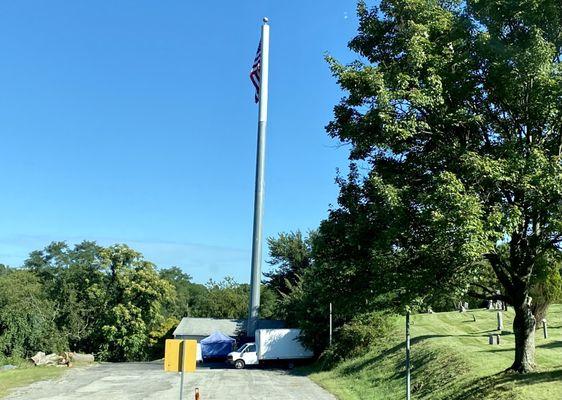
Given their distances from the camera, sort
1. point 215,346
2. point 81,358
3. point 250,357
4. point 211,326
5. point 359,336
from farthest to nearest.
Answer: point 211,326
point 215,346
point 81,358
point 250,357
point 359,336

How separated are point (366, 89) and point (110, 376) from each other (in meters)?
28.6

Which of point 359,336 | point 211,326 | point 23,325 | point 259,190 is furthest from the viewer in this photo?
point 211,326

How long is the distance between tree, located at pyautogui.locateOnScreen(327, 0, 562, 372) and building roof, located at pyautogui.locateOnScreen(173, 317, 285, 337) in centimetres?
4289

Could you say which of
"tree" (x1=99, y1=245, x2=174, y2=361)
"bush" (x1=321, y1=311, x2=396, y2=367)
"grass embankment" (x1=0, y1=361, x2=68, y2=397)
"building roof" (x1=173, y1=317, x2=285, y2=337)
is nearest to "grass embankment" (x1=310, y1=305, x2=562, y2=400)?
"bush" (x1=321, y1=311, x2=396, y2=367)

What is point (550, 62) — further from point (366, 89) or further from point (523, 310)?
point (523, 310)

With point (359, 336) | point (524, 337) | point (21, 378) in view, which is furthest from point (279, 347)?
point (524, 337)

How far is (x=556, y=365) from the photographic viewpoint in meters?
16.5

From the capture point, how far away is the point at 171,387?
27.5 metres

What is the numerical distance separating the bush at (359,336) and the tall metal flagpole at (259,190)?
1987 centimetres

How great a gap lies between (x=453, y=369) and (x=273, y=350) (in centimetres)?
2413

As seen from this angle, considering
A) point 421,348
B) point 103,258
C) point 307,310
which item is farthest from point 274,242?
point 421,348

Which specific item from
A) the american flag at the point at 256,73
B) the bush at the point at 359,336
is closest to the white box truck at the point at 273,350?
the bush at the point at 359,336

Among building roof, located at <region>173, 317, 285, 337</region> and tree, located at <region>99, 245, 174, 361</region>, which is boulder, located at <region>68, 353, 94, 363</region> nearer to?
tree, located at <region>99, 245, 174, 361</region>

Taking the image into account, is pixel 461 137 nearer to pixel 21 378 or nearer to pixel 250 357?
pixel 21 378
